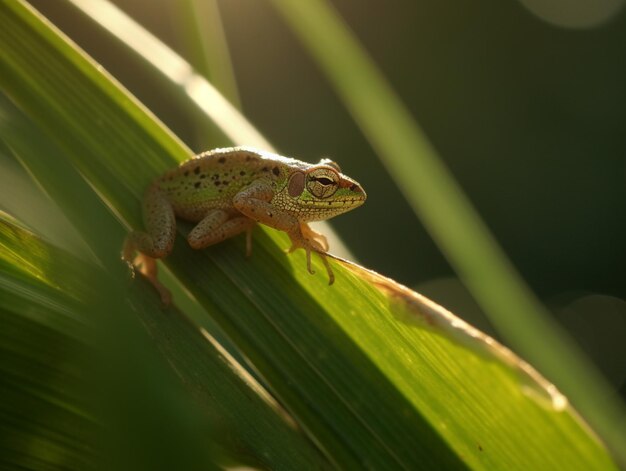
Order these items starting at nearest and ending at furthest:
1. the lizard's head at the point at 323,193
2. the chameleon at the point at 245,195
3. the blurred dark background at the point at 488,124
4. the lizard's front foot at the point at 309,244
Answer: the lizard's front foot at the point at 309,244
the chameleon at the point at 245,195
the lizard's head at the point at 323,193
the blurred dark background at the point at 488,124

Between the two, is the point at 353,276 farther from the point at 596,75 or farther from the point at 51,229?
the point at 596,75

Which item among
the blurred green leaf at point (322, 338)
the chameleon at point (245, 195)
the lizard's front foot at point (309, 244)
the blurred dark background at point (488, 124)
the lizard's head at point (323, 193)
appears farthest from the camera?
the blurred dark background at point (488, 124)

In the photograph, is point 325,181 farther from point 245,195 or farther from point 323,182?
point 245,195

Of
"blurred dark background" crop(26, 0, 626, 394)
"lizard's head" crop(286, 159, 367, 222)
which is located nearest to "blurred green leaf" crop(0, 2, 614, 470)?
"lizard's head" crop(286, 159, 367, 222)

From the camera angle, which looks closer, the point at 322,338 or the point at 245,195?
the point at 322,338

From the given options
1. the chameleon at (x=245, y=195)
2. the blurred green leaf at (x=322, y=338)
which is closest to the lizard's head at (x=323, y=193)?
the chameleon at (x=245, y=195)

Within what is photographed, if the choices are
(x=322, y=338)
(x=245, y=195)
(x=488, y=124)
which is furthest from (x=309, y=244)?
(x=488, y=124)

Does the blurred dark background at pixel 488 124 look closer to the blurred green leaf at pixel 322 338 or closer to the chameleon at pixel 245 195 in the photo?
the chameleon at pixel 245 195
